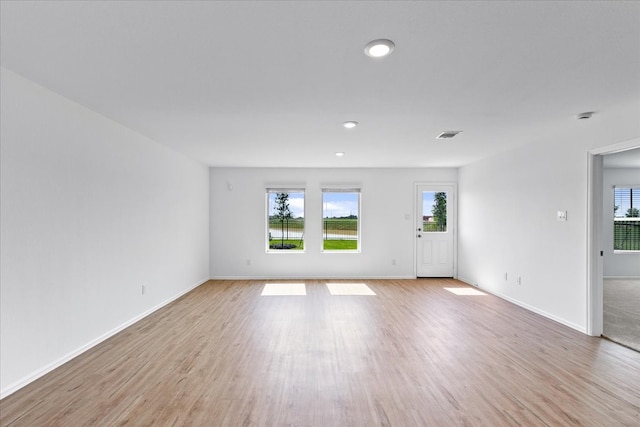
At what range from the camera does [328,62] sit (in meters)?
2.12

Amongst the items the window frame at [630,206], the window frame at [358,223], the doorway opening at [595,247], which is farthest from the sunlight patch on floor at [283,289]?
the window frame at [630,206]

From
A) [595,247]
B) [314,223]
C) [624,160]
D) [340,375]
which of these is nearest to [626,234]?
[624,160]

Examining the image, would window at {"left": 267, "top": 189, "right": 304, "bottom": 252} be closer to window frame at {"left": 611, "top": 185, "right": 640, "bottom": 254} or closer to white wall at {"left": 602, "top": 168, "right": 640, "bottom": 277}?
white wall at {"left": 602, "top": 168, "right": 640, "bottom": 277}

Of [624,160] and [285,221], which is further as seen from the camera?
[285,221]

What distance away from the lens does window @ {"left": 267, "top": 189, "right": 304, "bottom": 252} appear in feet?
22.0

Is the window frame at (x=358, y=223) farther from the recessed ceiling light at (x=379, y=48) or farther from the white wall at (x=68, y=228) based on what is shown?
the recessed ceiling light at (x=379, y=48)

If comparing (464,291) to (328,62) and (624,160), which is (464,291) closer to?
(624,160)

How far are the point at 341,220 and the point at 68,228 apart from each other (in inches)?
191

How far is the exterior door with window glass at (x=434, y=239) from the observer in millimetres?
6695

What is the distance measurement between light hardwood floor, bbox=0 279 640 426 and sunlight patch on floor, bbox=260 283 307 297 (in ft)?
3.82

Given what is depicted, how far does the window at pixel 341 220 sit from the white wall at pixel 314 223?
0.14m

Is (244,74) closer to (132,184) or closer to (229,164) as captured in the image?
(132,184)

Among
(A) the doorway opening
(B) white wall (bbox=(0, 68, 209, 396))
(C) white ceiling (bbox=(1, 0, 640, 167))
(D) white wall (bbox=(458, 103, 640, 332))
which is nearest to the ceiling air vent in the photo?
(C) white ceiling (bbox=(1, 0, 640, 167))

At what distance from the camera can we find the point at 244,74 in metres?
2.30
